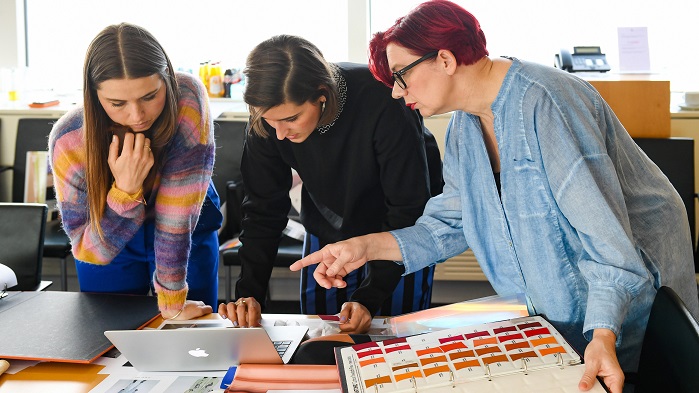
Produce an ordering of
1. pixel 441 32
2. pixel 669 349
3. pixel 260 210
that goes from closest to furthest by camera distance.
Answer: pixel 669 349, pixel 441 32, pixel 260 210

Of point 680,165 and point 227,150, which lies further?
point 227,150

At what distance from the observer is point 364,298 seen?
178 cm

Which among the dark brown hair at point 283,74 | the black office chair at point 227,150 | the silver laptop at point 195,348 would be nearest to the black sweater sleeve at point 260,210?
the dark brown hair at point 283,74

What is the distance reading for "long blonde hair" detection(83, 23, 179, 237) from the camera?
67.4 inches

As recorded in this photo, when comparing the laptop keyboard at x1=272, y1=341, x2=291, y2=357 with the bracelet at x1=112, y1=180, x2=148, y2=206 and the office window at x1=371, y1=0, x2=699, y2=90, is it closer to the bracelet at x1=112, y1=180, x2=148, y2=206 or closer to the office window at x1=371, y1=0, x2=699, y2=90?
the bracelet at x1=112, y1=180, x2=148, y2=206

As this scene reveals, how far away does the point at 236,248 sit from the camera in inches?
129

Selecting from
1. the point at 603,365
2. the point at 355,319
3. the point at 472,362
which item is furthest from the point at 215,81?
the point at 603,365

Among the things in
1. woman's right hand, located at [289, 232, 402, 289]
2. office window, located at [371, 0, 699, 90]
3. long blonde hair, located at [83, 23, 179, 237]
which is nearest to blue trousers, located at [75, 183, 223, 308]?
long blonde hair, located at [83, 23, 179, 237]

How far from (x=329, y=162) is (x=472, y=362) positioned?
2.62 ft

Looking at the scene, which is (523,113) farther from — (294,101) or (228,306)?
(228,306)

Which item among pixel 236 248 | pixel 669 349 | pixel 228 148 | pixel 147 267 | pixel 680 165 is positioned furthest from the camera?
pixel 228 148

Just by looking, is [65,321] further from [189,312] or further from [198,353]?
[198,353]

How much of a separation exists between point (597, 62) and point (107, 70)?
2645 millimetres

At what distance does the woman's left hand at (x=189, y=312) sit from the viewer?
1.73 m
